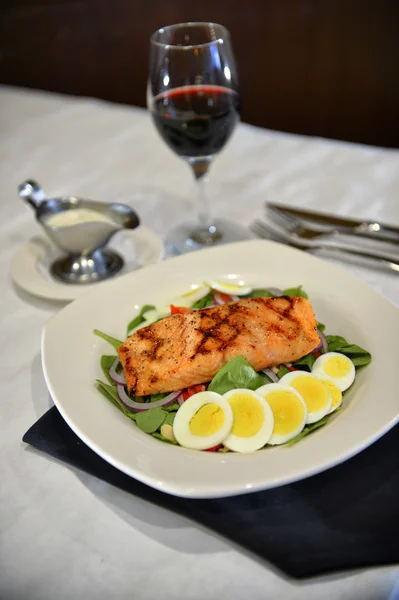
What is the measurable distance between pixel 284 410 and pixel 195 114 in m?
0.92

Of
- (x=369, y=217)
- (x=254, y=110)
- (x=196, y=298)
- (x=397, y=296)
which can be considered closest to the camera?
(x=196, y=298)

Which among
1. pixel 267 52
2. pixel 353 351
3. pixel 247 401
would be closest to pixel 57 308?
pixel 247 401

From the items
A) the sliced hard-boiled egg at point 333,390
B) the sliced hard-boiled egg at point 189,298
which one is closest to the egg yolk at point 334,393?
the sliced hard-boiled egg at point 333,390

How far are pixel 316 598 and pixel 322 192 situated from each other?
4.92 feet

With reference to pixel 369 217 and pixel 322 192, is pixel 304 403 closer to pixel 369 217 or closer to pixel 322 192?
pixel 369 217

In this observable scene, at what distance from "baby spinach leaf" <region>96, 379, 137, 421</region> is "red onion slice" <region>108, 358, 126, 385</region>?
0.10 ft

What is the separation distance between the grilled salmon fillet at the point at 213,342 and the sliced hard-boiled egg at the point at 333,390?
0.26 feet

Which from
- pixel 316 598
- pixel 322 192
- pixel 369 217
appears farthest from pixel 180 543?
pixel 322 192

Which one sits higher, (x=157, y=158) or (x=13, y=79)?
(x=157, y=158)

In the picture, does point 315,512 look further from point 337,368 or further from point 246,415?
point 337,368

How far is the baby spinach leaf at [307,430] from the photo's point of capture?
0.98 meters

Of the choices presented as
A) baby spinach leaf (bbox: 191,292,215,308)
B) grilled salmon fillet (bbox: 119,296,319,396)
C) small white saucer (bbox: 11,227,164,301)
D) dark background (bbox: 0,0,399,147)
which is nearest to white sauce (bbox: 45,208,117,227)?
small white saucer (bbox: 11,227,164,301)

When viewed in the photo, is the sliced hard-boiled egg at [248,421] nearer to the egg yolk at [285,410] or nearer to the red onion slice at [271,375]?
the egg yolk at [285,410]

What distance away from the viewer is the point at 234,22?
3516 millimetres
